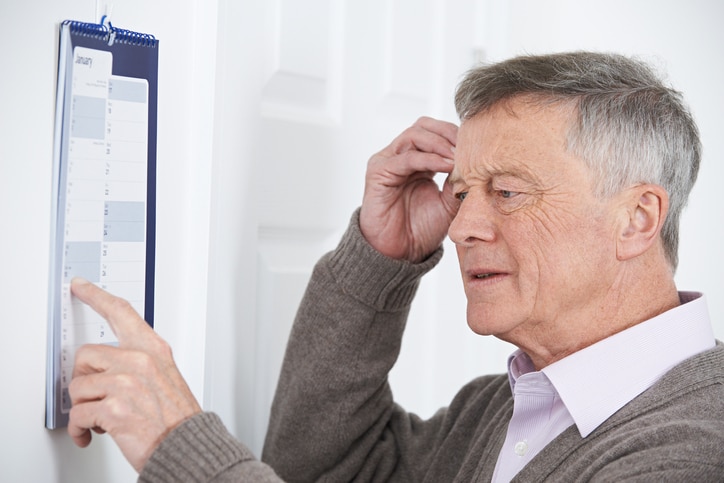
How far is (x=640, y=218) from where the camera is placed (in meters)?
1.13

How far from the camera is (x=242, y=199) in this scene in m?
→ 1.32

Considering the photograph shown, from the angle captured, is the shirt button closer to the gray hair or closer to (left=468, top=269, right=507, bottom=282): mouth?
(left=468, top=269, right=507, bottom=282): mouth

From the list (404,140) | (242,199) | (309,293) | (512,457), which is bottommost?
(512,457)

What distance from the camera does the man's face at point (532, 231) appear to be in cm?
111

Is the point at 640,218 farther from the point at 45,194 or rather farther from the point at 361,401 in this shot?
the point at 45,194

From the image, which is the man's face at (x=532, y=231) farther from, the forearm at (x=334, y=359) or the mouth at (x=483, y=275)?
the forearm at (x=334, y=359)

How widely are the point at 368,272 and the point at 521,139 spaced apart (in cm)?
36

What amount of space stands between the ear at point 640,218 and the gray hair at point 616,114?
0.02m

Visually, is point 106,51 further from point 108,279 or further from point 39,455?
point 39,455

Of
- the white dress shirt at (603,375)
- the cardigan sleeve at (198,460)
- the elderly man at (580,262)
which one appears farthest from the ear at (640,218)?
the cardigan sleeve at (198,460)

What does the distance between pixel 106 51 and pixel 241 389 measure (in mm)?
645

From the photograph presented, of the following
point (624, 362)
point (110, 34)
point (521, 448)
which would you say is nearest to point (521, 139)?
point (624, 362)

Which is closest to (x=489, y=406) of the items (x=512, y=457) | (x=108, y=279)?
(x=512, y=457)

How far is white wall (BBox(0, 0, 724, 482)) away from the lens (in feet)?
2.97
